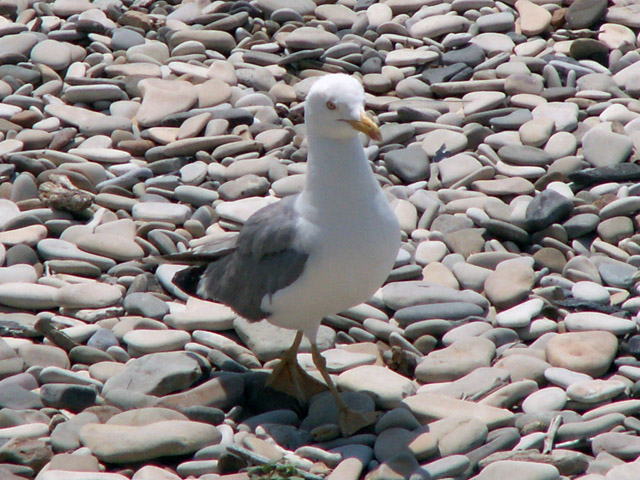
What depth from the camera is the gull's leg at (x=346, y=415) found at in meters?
4.11

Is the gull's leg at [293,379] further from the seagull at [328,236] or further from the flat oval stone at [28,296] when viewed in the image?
the flat oval stone at [28,296]

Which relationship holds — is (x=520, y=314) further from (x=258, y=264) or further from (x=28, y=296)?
(x=28, y=296)

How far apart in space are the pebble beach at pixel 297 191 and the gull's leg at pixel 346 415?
0.05 metres

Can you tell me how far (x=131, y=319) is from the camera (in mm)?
4852

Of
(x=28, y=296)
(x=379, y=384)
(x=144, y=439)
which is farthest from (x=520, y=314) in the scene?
(x=28, y=296)

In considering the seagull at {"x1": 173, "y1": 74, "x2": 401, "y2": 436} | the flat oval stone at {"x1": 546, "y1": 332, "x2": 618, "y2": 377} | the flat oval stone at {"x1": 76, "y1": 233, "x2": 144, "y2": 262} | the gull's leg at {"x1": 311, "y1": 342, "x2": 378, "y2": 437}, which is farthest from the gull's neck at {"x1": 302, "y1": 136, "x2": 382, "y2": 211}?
the flat oval stone at {"x1": 76, "y1": 233, "x2": 144, "y2": 262}

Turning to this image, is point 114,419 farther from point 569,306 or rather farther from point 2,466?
point 569,306

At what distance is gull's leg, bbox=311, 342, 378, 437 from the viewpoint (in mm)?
4105

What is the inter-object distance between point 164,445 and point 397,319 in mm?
1500

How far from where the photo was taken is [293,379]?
4.42 meters

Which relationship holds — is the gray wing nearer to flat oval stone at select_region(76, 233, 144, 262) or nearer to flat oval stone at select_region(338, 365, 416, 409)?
flat oval stone at select_region(338, 365, 416, 409)

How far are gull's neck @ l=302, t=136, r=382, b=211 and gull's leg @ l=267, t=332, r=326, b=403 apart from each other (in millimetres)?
733

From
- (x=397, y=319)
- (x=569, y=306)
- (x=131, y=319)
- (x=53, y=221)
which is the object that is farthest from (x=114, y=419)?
(x=569, y=306)

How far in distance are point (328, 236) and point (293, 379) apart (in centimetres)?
77
